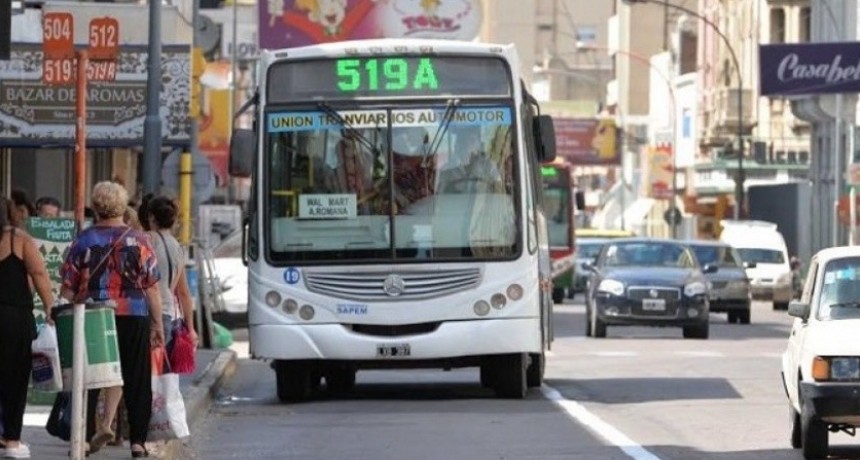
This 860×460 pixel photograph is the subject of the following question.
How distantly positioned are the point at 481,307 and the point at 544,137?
1.69 m

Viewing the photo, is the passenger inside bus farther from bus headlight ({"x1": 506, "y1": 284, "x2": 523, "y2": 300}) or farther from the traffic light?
the traffic light

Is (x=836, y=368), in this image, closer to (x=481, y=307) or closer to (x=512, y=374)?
(x=481, y=307)

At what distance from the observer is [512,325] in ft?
70.7

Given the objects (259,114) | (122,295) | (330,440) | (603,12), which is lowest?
(330,440)

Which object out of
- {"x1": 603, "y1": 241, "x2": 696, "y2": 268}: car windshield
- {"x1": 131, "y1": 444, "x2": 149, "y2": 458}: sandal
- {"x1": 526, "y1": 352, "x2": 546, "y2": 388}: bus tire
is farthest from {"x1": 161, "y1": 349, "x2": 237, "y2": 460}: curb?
{"x1": 603, "y1": 241, "x2": 696, "y2": 268}: car windshield

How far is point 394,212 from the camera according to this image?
21.8 m

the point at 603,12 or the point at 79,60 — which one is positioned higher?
the point at 603,12

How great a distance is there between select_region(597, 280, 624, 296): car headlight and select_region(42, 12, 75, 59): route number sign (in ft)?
50.8

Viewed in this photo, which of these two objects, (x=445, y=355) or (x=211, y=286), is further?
(x=211, y=286)

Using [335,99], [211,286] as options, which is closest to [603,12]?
[211,286]

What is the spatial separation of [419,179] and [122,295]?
301 inches

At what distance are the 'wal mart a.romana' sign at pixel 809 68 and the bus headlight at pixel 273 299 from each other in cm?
4268

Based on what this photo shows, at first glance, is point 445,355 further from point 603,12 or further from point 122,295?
point 603,12

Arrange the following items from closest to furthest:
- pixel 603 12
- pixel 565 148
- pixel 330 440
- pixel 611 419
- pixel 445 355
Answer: pixel 330 440 → pixel 611 419 → pixel 445 355 → pixel 565 148 → pixel 603 12
